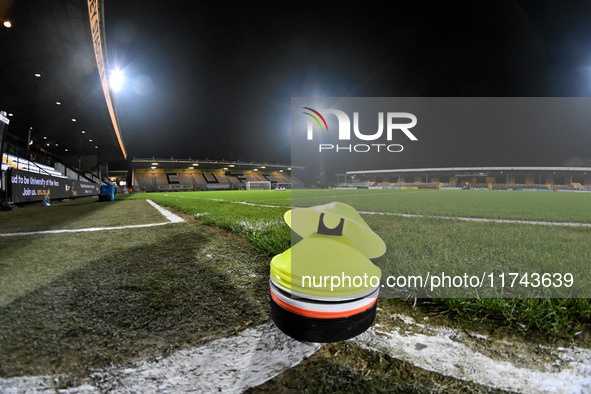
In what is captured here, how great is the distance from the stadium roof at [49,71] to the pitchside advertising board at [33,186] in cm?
445

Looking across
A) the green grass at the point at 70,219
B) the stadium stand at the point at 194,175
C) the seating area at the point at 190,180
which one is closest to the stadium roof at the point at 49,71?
the green grass at the point at 70,219

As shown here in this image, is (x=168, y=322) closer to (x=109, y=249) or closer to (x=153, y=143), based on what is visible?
(x=109, y=249)

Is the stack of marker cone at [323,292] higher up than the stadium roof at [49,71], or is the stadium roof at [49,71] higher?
the stadium roof at [49,71]

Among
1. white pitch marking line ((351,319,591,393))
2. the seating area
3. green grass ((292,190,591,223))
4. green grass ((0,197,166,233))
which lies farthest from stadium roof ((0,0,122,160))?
the seating area

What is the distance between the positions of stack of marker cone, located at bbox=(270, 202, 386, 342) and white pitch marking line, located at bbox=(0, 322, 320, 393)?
0.28 ft

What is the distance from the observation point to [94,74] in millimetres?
10516

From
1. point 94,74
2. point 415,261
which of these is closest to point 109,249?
point 415,261

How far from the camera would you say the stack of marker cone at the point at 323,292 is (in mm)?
840

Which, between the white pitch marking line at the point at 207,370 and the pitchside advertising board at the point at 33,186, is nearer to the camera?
the white pitch marking line at the point at 207,370

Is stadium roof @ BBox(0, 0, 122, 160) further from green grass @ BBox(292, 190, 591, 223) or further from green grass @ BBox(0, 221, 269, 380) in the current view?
green grass @ BBox(292, 190, 591, 223)

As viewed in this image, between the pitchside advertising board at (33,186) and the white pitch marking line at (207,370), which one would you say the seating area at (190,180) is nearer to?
the pitchside advertising board at (33,186)

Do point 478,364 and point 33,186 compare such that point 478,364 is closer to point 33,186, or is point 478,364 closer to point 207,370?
point 207,370

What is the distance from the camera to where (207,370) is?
2.47ft

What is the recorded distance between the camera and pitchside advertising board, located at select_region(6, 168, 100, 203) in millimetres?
7270
